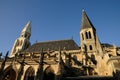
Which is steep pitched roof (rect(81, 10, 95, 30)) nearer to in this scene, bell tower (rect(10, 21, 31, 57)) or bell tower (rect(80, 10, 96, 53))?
bell tower (rect(80, 10, 96, 53))

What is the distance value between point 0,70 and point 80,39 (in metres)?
19.0

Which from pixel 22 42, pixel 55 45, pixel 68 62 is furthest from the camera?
pixel 22 42

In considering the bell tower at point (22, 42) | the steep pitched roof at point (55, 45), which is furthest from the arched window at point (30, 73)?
the bell tower at point (22, 42)

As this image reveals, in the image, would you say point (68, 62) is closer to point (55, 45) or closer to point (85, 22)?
point (55, 45)

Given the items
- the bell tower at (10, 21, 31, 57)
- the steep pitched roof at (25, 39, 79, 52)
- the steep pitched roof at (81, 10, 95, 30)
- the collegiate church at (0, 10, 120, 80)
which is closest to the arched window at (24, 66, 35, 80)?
the collegiate church at (0, 10, 120, 80)

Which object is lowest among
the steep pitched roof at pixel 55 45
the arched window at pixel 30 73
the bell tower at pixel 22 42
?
the arched window at pixel 30 73

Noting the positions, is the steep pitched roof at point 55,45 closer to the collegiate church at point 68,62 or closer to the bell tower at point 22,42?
the collegiate church at point 68,62

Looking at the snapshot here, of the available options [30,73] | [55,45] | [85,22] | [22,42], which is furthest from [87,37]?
[22,42]

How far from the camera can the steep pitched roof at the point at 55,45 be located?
28875 mm

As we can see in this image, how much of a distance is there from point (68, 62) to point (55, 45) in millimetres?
8919

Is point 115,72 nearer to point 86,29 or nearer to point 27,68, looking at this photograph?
point 27,68

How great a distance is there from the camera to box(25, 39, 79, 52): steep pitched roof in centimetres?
2888

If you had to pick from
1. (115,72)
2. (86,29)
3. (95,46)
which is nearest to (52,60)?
(115,72)

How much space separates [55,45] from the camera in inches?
1228
